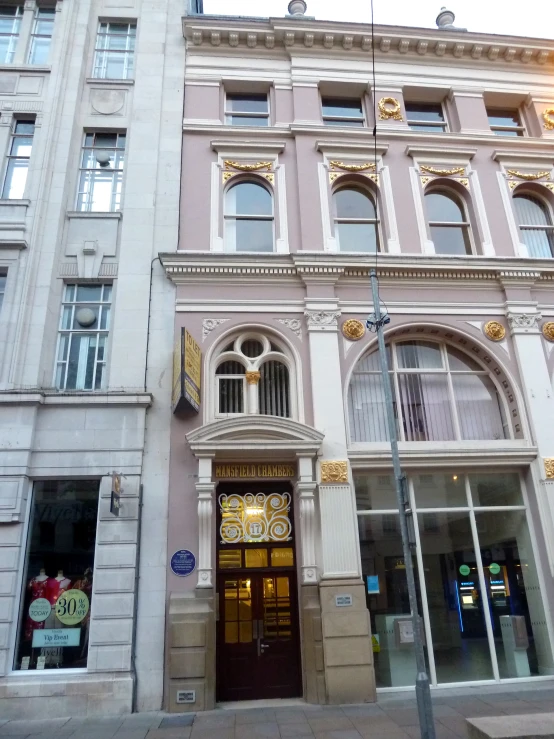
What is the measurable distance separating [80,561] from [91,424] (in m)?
Answer: 2.75

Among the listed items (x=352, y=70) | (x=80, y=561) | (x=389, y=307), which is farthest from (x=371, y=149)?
(x=80, y=561)

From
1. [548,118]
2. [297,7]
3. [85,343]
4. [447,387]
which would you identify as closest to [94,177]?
[85,343]

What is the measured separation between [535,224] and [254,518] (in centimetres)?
1112

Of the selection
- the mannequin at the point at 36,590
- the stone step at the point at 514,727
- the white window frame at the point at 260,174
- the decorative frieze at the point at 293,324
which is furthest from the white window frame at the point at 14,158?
the stone step at the point at 514,727

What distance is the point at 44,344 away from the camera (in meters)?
11.9

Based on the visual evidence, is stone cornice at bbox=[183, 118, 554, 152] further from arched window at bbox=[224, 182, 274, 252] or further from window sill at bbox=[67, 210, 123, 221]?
window sill at bbox=[67, 210, 123, 221]

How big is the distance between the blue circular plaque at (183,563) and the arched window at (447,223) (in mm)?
9758

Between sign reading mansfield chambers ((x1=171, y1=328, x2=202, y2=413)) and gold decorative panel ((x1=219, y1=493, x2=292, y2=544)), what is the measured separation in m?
2.19

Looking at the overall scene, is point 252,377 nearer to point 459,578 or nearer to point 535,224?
point 459,578

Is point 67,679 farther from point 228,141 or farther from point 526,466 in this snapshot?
point 228,141

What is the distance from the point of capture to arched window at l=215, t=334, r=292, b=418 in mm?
12234

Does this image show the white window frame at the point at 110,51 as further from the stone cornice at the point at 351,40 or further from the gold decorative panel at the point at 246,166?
the gold decorative panel at the point at 246,166

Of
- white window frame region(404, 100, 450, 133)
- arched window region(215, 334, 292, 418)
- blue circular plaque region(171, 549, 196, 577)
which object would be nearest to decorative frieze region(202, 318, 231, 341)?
arched window region(215, 334, 292, 418)

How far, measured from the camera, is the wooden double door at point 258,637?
10.5m
